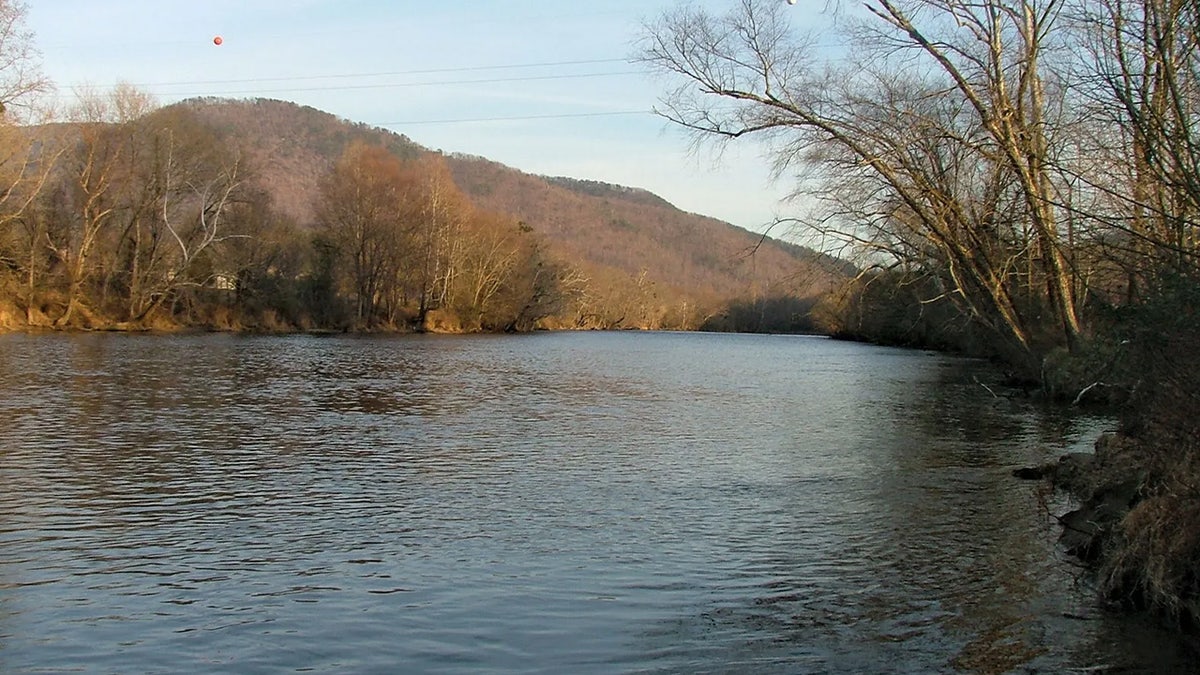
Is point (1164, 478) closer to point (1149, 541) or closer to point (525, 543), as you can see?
point (1149, 541)

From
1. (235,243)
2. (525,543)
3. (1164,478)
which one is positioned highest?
(235,243)

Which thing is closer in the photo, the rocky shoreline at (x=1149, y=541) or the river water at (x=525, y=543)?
the river water at (x=525, y=543)

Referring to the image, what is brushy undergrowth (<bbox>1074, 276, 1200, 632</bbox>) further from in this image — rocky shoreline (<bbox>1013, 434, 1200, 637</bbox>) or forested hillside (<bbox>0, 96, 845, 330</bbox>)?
forested hillside (<bbox>0, 96, 845, 330</bbox>)

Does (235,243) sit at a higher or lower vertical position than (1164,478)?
higher

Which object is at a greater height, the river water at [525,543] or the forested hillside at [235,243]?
the forested hillside at [235,243]

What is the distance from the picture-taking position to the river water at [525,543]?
7.34 m

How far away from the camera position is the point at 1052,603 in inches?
341

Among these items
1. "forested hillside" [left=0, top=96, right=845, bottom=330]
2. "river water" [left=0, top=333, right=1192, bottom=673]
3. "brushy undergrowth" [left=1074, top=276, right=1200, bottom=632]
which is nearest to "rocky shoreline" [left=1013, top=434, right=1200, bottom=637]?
"brushy undergrowth" [left=1074, top=276, right=1200, bottom=632]

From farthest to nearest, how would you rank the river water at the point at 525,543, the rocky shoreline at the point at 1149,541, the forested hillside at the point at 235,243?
the forested hillside at the point at 235,243
the rocky shoreline at the point at 1149,541
the river water at the point at 525,543

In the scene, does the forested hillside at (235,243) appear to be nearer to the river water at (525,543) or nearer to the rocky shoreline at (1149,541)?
the river water at (525,543)

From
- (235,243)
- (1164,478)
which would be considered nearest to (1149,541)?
(1164,478)

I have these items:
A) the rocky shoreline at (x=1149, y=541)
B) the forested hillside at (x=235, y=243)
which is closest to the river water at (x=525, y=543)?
the rocky shoreline at (x=1149, y=541)

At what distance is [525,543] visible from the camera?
10.4 meters

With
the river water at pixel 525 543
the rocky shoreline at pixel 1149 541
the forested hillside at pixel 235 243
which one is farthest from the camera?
the forested hillside at pixel 235 243
